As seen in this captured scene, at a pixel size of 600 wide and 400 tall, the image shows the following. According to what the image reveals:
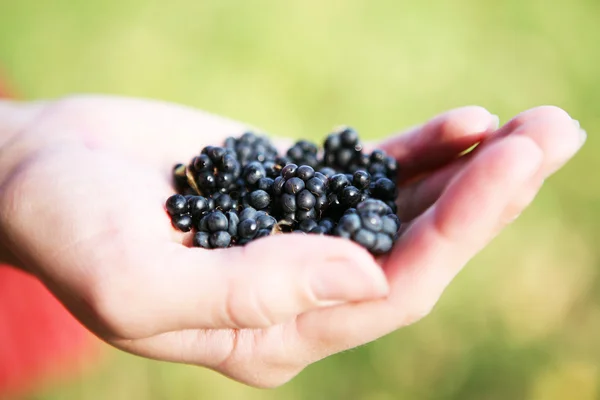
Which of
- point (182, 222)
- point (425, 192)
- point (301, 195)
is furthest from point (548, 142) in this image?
point (182, 222)

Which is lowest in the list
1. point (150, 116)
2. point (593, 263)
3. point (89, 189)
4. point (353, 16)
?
point (593, 263)

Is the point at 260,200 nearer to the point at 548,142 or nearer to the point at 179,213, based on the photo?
the point at 179,213

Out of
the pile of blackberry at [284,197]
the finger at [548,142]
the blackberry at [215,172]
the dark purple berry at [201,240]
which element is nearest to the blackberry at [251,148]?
the pile of blackberry at [284,197]

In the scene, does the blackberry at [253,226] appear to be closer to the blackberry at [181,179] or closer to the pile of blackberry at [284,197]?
the pile of blackberry at [284,197]

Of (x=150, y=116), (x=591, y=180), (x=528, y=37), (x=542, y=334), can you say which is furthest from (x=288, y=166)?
(x=528, y=37)

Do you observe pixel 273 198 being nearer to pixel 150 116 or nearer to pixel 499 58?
pixel 150 116
